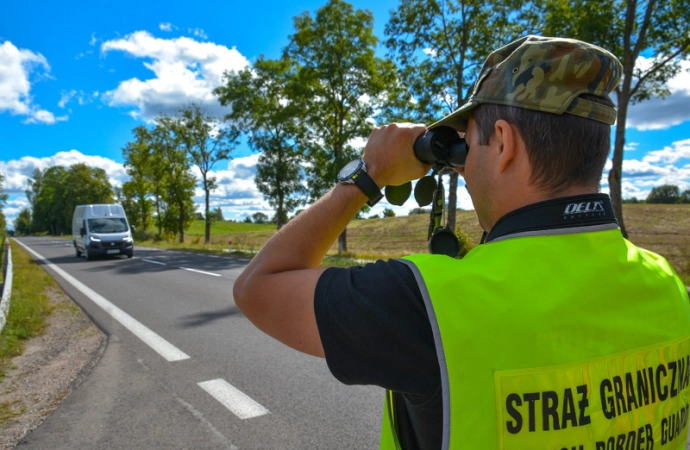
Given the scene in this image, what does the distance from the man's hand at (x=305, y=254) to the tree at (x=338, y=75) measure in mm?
19181

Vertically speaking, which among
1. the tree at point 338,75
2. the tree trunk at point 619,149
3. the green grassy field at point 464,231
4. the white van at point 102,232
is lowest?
the green grassy field at point 464,231

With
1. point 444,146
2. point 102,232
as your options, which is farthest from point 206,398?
point 102,232

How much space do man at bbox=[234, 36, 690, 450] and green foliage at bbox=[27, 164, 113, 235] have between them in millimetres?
80715

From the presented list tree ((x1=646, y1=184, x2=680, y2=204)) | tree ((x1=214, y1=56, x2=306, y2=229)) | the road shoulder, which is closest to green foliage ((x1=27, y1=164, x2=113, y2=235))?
tree ((x1=214, y1=56, x2=306, y2=229))

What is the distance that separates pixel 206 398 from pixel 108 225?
63.3 ft

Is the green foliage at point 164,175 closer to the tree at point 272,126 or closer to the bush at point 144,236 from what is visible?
the bush at point 144,236

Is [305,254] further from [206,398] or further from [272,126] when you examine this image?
[272,126]

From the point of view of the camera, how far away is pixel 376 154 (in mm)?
1237

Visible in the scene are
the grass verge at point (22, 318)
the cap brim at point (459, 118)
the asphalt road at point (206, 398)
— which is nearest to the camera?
the cap brim at point (459, 118)

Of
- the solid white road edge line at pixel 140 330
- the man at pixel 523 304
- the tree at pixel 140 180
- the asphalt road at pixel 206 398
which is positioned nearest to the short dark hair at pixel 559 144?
the man at pixel 523 304

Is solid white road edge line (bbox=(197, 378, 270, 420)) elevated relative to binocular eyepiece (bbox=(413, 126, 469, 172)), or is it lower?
lower

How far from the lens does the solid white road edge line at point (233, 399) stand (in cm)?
363

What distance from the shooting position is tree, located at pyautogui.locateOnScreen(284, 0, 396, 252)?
20797 millimetres

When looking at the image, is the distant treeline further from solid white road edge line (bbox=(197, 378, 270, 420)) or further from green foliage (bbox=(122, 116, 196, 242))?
solid white road edge line (bbox=(197, 378, 270, 420))
